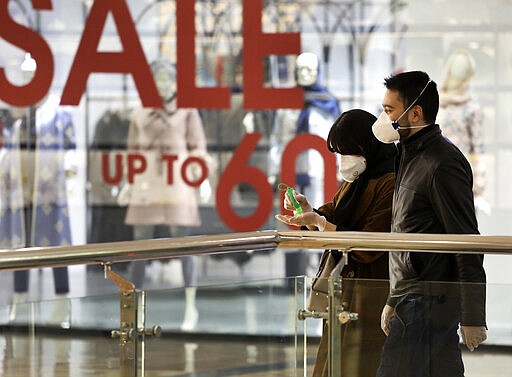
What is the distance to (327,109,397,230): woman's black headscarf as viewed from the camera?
13.4 ft

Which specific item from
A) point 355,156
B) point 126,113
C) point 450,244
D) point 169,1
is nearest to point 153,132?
point 126,113

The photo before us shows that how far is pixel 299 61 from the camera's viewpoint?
806 centimetres

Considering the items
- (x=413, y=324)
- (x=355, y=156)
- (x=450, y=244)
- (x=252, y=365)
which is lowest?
(x=252, y=365)

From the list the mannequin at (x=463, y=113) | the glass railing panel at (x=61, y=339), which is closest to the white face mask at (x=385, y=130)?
the glass railing panel at (x=61, y=339)

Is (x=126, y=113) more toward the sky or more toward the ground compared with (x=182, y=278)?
more toward the sky

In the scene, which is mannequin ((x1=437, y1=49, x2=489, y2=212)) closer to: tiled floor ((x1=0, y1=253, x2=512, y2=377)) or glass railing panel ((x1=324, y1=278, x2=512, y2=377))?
tiled floor ((x1=0, y1=253, x2=512, y2=377))

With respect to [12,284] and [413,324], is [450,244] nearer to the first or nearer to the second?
[413,324]

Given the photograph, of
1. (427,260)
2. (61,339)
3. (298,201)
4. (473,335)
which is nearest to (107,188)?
(298,201)

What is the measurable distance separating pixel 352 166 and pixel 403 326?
2.13 ft

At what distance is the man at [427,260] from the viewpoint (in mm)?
3592

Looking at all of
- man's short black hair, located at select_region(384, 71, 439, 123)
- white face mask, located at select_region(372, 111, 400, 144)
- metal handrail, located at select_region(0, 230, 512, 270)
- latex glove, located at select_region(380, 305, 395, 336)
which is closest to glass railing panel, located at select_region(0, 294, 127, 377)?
metal handrail, located at select_region(0, 230, 512, 270)

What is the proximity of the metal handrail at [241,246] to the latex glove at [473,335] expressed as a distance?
0.26 m

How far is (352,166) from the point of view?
409 cm

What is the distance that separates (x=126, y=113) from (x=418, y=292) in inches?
187
